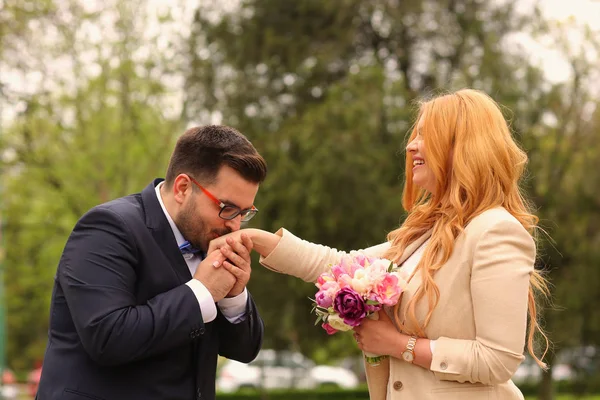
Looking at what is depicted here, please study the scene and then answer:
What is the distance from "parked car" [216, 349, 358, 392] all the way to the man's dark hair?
1772 cm

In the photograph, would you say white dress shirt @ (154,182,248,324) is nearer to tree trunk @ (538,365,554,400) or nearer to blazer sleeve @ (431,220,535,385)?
blazer sleeve @ (431,220,535,385)

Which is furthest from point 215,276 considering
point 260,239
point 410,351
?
point 410,351

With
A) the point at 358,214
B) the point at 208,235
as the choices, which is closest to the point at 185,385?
the point at 208,235

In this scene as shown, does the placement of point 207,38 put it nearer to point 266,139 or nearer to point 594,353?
point 266,139

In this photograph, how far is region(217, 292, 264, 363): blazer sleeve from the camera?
4023 mm

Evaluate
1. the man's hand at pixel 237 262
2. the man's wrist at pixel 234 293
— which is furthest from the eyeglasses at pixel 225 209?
the man's wrist at pixel 234 293

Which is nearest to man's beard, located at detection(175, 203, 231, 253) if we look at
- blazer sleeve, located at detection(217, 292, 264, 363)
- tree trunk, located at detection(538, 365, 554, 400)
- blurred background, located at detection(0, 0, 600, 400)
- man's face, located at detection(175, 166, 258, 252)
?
man's face, located at detection(175, 166, 258, 252)

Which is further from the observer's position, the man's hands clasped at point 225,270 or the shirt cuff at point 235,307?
the shirt cuff at point 235,307

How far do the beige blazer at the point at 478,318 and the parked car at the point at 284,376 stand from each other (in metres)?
17.7

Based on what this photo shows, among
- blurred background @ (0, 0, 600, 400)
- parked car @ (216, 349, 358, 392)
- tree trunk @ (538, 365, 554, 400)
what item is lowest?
parked car @ (216, 349, 358, 392)

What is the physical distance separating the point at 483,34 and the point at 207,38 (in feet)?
20.1

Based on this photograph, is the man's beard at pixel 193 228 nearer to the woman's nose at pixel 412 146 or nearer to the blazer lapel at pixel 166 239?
the blazer lapel at pixel 166 239

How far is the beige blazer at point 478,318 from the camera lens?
358cm

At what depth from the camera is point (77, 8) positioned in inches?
805
